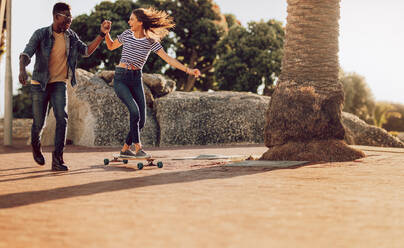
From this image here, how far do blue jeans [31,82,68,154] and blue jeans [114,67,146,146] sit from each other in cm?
76

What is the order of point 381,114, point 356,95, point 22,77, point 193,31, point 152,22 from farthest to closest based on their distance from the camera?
point 356,95 → point 193,31 → point 381,114 → point 152,22 → point 22,77

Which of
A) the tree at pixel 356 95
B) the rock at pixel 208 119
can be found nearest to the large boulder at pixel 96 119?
the rock at pixel 208 119

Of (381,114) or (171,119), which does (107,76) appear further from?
(381,114)

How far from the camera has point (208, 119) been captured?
533 inches

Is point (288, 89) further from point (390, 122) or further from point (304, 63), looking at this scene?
point (390, 122)

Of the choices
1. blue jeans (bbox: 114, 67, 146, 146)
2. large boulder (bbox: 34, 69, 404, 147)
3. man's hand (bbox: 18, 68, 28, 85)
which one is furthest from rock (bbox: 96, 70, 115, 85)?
man's hand (bbox: 18, 68, 28, 85)

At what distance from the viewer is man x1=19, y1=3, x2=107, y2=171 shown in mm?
6352

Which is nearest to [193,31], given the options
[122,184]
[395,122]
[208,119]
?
[395,122]

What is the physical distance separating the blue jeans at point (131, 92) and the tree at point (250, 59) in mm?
20407

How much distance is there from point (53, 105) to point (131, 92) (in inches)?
43.2

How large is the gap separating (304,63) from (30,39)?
4231 mm

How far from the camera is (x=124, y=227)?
3.12m

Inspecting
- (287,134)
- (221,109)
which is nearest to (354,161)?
(287,134)

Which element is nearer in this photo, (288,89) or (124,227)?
(124,227)
